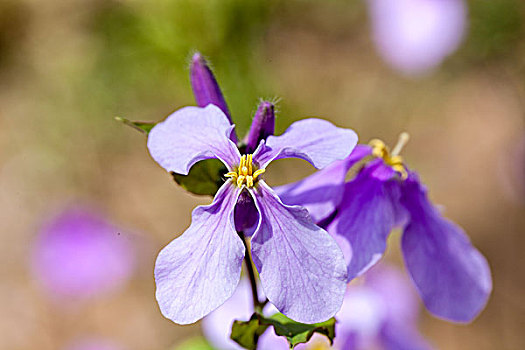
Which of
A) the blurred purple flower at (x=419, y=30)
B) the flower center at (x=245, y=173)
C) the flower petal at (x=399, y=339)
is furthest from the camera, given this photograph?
the blurred purple flower at (x=419, y=30)

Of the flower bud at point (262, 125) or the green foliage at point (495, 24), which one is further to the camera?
the green foliage at point (495, 24)

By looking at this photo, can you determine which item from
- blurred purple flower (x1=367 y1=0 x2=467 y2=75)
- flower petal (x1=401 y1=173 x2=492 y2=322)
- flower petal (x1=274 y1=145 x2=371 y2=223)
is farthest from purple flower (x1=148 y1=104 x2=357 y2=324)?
blurred purple flower (x1=367 y1=0 x2=467 y2=75)

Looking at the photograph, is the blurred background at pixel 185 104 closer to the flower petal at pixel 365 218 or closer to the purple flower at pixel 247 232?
the flower petal at pixel 365 218

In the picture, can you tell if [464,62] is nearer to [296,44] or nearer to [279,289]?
[296,44]

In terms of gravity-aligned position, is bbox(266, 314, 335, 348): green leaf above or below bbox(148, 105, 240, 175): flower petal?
below

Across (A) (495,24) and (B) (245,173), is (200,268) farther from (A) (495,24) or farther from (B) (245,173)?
(A) (495,24)

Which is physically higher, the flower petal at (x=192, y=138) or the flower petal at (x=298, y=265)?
the flower petal at (x=192, y=138)

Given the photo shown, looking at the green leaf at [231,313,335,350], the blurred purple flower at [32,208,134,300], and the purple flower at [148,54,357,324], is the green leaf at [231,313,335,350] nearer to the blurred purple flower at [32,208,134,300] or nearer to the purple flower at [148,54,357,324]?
the purple flower at [148,54,357,324]

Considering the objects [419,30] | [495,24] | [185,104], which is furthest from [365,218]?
[495,24]

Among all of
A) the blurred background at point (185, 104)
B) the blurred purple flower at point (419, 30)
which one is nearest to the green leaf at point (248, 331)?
the blurred background at point (185, 104)
